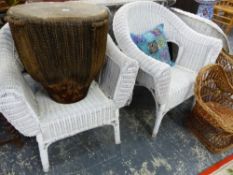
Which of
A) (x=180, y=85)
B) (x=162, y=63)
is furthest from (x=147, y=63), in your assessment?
(x=180, y=85)

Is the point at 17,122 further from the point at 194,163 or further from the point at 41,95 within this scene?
the point at 194,163

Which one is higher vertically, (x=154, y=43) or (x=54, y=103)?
(x=154, y=43)

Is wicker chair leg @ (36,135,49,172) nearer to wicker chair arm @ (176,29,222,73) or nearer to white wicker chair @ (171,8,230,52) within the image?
wicker chair arm @ (176,29,222,73)

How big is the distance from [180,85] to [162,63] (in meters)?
0.28

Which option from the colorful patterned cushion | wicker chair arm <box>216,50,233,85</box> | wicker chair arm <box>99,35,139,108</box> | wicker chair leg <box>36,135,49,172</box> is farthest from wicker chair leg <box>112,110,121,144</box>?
wicker chair arm <box>216,50,233,85</box>

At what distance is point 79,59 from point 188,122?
1.07 m

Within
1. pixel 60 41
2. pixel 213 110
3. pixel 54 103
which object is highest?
pixel 60 41

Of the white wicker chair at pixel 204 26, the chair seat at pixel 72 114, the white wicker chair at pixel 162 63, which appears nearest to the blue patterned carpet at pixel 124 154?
the white wicker chair at pixel 162 63

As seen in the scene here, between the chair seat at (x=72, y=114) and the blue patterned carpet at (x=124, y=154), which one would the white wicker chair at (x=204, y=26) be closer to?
the blue patterned carpet at (x=124, y=154)

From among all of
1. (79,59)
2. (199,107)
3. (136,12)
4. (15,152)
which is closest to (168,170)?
(199,107)

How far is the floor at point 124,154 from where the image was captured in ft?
4.42

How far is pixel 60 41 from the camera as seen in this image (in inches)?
37.0

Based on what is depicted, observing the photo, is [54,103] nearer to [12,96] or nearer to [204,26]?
[12,96]

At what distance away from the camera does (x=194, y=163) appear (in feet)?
4.66
